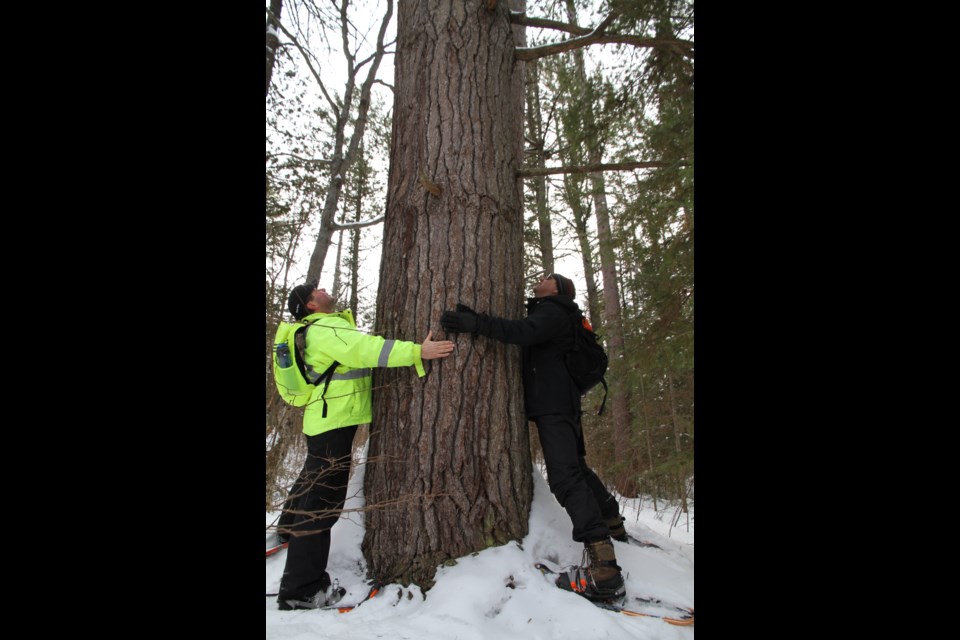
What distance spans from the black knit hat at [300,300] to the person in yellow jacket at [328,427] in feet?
0.51

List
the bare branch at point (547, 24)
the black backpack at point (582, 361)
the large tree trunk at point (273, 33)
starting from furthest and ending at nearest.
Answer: the large tree trunk at point (273, 33) < the bare branch at point (547, 24) < the black backpack at point (582, 361)

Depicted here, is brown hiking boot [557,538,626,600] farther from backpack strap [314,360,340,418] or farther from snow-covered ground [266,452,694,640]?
backpack strap [314,360,340,418]

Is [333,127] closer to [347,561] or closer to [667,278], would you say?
[667,278]

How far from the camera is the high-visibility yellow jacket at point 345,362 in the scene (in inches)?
109

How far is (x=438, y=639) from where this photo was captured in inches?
82.0

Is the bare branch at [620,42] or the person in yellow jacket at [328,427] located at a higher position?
the bare branch at [620,42]

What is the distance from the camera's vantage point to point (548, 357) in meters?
3.11

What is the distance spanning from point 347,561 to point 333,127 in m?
6.67

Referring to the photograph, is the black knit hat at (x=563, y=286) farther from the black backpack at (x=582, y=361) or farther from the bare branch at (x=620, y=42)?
the bare branch at (x=620, y=42)

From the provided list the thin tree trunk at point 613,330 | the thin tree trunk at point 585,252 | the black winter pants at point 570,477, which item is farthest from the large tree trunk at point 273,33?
the black winter pants at point 570,477

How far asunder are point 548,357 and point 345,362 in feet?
4.10

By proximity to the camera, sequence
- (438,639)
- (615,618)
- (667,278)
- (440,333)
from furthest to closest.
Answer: (667,278), (440,333), (615,618), (438,639)

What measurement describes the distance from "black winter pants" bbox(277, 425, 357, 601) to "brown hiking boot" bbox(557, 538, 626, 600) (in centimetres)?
131
